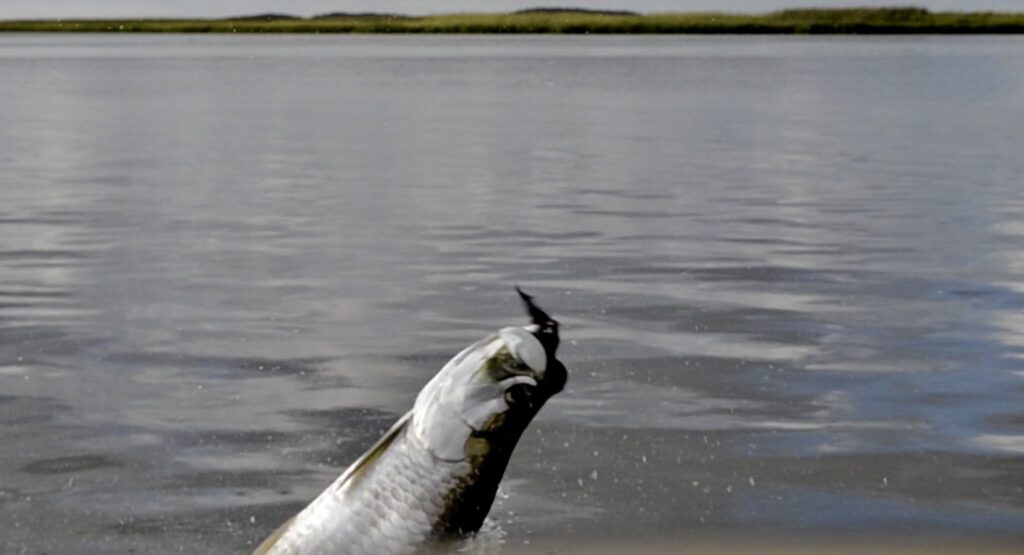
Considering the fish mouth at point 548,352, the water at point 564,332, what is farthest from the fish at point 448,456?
the water at point 564,332

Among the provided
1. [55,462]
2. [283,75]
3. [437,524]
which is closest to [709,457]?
→ [55,462]

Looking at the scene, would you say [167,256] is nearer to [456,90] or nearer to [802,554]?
[802,554]

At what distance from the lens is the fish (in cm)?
428

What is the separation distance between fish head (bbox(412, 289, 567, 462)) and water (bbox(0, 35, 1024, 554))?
2.56 meters

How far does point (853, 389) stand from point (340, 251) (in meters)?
7.00

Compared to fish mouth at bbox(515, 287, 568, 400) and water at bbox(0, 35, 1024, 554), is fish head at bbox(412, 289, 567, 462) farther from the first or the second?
water at bbox(0, 35, 1024, 554)

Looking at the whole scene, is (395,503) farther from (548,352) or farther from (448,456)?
(548,352)

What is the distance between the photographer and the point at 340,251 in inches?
628

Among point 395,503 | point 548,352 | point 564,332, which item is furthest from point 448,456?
point 564,332

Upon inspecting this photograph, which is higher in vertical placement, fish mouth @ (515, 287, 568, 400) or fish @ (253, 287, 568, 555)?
fish mouth @ (515, 287, 568, 400)

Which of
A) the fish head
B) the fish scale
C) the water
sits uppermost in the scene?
the fish head

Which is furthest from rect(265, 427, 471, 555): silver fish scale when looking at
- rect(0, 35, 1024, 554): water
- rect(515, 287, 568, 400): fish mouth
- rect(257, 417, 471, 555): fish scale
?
rect(0, 35, 1024, 554): water

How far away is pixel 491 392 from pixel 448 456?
19 cm

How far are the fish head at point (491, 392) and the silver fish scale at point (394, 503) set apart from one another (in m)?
0.05
